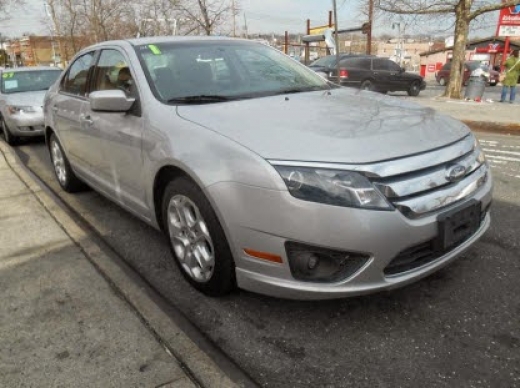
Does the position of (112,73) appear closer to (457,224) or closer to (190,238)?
(190,238)

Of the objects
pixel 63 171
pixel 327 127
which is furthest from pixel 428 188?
pixel 63 171

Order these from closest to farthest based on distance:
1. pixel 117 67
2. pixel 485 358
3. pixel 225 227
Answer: pixel 485 358
pixel 225 227
pixel 117 67

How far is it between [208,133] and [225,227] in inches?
20.5

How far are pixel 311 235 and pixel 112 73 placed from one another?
2328mm

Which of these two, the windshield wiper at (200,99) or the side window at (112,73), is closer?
the windshield wiper at (200,99)

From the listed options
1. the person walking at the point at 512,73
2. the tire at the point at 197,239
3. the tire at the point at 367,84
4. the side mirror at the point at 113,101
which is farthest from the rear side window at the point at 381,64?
the tire at the point at 197,239

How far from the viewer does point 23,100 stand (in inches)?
313

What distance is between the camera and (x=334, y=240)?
2041 mm

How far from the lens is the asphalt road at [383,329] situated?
205cm

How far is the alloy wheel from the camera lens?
252 cm

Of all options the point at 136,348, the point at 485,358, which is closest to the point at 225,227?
the point at 136,348

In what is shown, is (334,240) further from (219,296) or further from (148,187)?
(148,187)

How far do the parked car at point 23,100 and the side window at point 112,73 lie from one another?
4755 millimetres

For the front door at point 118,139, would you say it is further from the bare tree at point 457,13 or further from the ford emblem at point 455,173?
the bare tree at point 457,13
